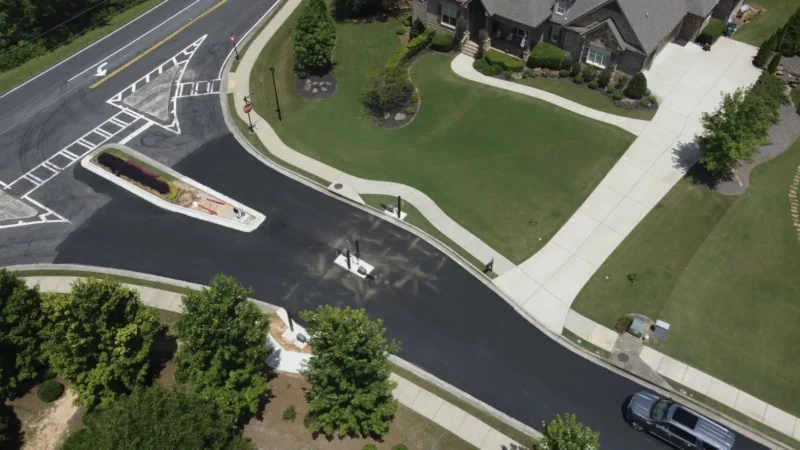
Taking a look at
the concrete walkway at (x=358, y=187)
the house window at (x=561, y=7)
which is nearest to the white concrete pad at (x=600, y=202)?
the concrete walkway at (x=358, y=187)

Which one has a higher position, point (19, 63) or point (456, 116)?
point (19, 63)

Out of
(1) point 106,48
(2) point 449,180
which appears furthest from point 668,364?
(1) point 106,48

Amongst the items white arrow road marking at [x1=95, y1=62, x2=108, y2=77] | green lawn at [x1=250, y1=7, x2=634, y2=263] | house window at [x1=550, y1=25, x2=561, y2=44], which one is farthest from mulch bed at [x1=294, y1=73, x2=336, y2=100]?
house window at [x1=550, y1=25, x2=561, y2=44]

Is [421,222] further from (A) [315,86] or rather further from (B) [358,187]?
(A) [315,86]

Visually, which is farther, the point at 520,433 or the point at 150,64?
the point at 150,64

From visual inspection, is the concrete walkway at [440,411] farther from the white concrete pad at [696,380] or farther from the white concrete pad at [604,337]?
the white concrete pad at [696,380]

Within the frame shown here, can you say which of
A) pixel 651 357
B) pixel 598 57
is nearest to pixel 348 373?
pixel 651 357

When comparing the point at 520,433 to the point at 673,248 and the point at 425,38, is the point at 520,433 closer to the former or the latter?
the point at 673,248
